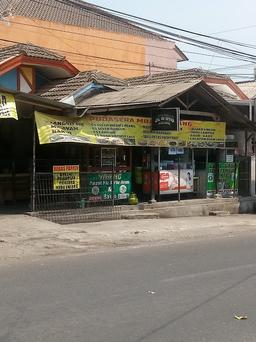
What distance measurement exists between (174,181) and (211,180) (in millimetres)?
1907

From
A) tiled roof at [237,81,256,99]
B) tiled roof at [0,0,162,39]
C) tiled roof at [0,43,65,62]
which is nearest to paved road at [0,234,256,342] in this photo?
tiled roof at [0,43,65,62]

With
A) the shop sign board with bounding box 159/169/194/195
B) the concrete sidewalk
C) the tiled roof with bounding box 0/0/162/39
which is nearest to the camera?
the concrete sidewalk

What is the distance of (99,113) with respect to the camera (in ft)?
52.9

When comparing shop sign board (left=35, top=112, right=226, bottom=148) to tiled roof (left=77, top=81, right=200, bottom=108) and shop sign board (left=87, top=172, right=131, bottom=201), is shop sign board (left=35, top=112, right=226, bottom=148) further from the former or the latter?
shop sign board (left=87, top=172, right=131, bottom=201)

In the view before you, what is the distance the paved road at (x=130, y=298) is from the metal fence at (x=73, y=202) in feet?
15.3

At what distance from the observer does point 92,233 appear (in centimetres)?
1296

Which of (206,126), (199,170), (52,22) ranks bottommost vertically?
(199,170)

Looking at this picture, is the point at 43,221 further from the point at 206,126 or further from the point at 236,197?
the point at 236,197

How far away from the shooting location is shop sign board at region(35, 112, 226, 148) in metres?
14.7

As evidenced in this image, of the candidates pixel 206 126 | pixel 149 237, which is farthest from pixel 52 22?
pixel 149 237

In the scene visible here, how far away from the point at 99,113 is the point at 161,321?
35.5 feet

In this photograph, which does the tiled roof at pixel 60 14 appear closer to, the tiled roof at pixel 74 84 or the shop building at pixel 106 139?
the tiled roof at pixel 74 84

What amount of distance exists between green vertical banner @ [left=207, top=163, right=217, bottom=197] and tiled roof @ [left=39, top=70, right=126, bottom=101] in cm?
414

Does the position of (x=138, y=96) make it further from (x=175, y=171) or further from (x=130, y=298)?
(x=130, y=298)
